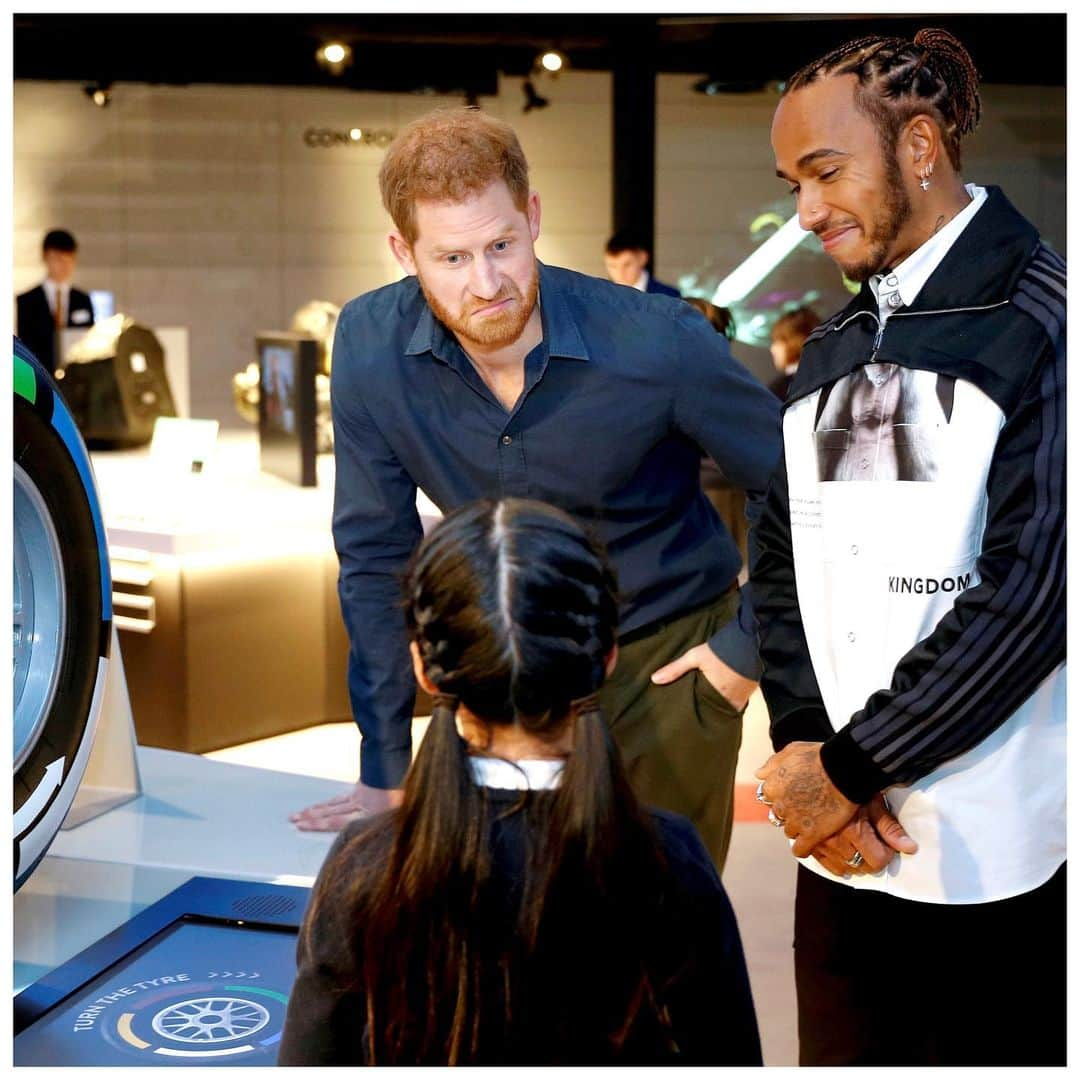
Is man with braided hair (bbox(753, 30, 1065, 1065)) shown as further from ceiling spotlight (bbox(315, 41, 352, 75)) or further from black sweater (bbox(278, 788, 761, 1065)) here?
ceiling spotlight (bbox(315, 41, 352, 75))

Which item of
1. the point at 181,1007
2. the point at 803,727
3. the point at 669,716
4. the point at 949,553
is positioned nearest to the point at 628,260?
the point at 669,716

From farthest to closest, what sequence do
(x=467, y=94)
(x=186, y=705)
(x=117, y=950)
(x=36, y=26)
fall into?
(x=467, y=94), (x=36, y=26), (x=186, y=705), (x=117, y=950)

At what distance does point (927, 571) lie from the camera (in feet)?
3.94

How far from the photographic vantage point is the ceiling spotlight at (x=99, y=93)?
26.1 ft

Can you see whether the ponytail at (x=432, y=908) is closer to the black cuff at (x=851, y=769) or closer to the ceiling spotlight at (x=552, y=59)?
the black cuff at (x=851, y=769)

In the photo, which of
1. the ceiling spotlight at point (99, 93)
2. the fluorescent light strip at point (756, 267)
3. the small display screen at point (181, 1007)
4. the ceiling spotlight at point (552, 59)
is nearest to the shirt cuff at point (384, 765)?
the small display screen at point (181, 1007)

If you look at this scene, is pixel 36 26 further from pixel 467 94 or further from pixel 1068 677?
pixel 1068 677

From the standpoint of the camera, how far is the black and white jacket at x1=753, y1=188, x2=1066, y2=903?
1.15 meters

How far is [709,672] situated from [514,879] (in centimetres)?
73

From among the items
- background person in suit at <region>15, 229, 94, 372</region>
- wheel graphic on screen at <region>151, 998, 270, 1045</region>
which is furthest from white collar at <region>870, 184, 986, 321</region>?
background person in suit at <region>15, 229, 94, 372</region>

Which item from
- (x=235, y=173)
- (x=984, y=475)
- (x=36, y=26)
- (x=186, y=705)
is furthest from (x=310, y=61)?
(x=984, y=475)

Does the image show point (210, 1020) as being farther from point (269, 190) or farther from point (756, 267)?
point (756, 267)

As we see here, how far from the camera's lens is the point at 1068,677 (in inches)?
46.2

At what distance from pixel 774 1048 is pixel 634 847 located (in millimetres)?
1375
